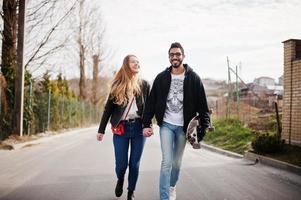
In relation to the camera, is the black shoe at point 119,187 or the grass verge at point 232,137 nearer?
the black shoe at point 119,187

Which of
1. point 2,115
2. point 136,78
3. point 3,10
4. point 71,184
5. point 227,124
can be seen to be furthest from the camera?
point 227,124

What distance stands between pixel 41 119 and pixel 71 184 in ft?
46.8

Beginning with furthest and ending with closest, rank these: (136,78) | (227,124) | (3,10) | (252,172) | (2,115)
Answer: (227,124), (3,10), (2,115), (252,172), (136,78)

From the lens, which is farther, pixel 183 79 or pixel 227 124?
pixel 227 124

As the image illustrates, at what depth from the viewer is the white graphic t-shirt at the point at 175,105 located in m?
5.88

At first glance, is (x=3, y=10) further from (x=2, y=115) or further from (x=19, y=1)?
(x=2, y=115)

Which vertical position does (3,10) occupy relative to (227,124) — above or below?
above

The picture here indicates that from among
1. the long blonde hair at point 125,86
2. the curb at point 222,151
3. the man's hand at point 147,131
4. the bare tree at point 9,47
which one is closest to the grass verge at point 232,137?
the curb at point 222,151

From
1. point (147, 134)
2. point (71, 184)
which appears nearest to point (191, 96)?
point (147, 134)

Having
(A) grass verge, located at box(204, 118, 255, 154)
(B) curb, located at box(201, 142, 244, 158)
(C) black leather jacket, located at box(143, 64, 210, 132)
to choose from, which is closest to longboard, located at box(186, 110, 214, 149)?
(C) black leather jacket, located at box(143, 64, 210, 132)

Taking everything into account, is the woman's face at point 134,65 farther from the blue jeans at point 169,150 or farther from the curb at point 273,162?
the curb at point 273,162

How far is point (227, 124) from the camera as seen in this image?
69.0 ft

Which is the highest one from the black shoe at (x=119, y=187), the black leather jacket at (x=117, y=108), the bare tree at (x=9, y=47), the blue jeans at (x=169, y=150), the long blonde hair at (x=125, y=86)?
the bare tree at (x=9, y=47)

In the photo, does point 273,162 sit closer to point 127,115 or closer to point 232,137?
point 127,115
